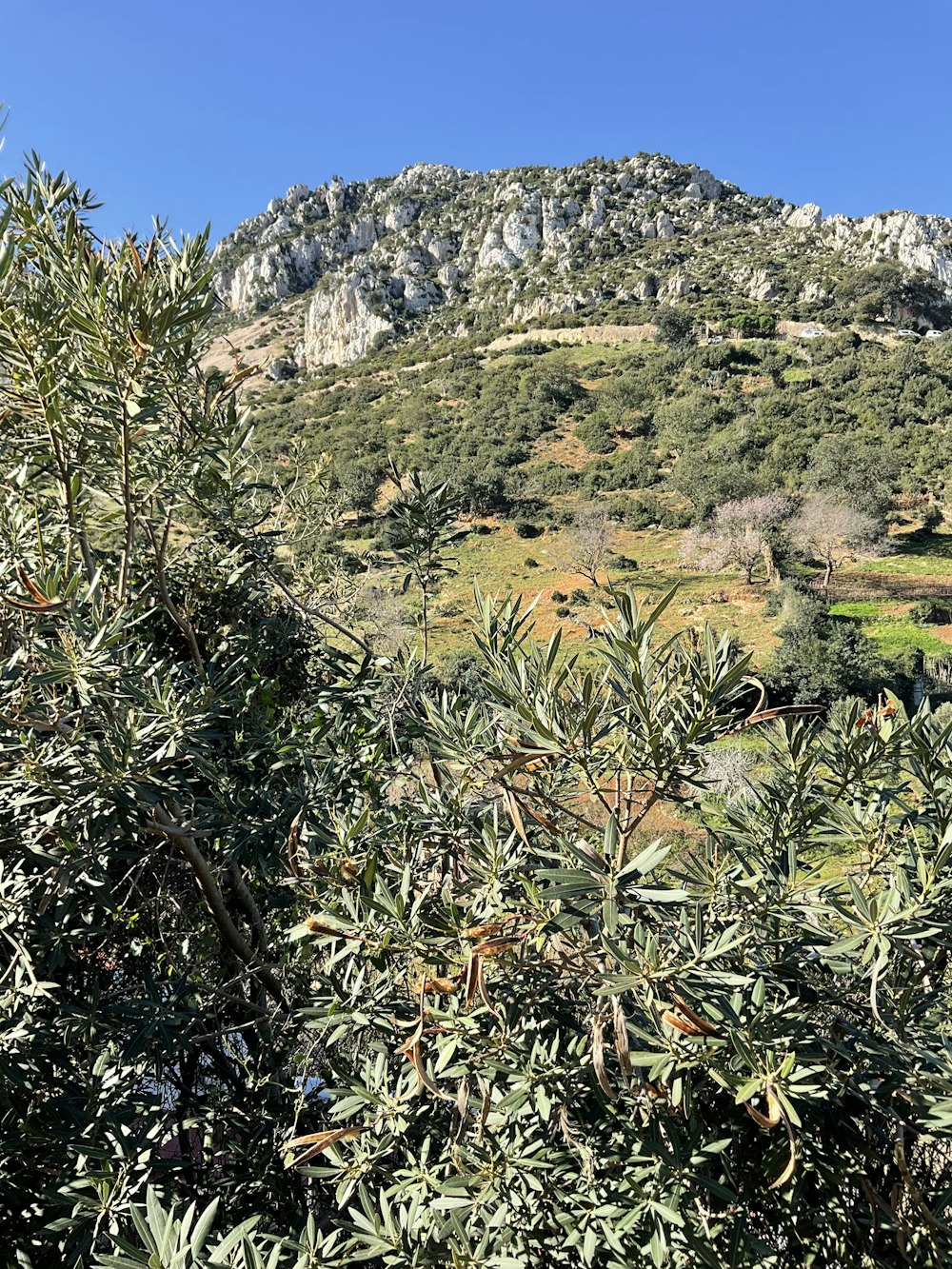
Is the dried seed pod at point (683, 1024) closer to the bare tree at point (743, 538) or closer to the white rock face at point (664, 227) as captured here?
the bare tree at point (743, 538)

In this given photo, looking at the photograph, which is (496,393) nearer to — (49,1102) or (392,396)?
(392,396)

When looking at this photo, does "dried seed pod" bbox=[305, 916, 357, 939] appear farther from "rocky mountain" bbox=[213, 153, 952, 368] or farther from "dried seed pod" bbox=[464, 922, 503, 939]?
"rocky mountain" bbox=[213, 153, 952, 368]

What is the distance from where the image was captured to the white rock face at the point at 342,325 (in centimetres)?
7038

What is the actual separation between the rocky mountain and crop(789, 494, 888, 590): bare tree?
116 ft

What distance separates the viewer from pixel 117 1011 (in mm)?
1519

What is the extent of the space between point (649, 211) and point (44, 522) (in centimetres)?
8500

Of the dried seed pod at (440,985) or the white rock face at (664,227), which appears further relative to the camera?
the white rock face at (664,227)

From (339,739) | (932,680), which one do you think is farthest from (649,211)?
(339,739)

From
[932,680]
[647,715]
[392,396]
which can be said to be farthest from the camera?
[392,396]

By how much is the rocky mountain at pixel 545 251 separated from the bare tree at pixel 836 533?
3545cm

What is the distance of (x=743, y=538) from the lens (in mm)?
25938

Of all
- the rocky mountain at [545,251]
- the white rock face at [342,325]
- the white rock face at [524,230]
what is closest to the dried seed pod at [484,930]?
the rocky mountain at [545,251]

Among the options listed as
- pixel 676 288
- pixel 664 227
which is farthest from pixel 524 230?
pixel 676 288

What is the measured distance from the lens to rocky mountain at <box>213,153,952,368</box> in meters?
60.9
